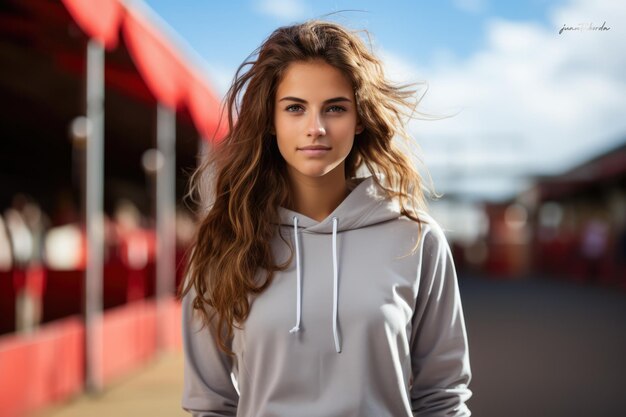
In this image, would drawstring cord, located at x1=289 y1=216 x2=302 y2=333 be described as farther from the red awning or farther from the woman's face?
the red awning

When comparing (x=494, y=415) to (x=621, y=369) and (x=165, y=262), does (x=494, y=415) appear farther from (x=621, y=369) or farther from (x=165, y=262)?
(x=165, y=262)

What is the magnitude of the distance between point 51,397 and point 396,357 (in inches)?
151

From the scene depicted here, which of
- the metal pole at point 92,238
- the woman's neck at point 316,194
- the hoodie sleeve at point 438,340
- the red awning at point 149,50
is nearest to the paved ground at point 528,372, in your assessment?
the metal pole at point 92,238

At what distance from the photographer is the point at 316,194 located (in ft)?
6.30

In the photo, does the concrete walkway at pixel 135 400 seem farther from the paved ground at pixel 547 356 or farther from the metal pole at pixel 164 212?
the paved ground at pixel 547 356

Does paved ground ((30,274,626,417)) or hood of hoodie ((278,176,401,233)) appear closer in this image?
hood of hoodie ((278,176,401,233))

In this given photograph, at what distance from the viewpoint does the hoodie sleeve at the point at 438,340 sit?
5.88 ft

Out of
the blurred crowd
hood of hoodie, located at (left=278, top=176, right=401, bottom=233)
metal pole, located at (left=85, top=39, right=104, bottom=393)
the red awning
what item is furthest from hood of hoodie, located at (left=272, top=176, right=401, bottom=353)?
metal pole, located at (left=85, top=39, right=104, bottom=393)

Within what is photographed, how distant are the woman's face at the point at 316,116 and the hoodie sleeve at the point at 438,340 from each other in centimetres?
28

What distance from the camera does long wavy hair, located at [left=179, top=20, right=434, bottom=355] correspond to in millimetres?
1776

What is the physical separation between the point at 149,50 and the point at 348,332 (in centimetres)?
479

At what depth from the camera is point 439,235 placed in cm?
184

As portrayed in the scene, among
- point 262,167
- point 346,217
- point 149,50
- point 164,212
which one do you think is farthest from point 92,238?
point 346,217

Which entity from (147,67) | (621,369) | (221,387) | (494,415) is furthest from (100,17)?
(621,369)
